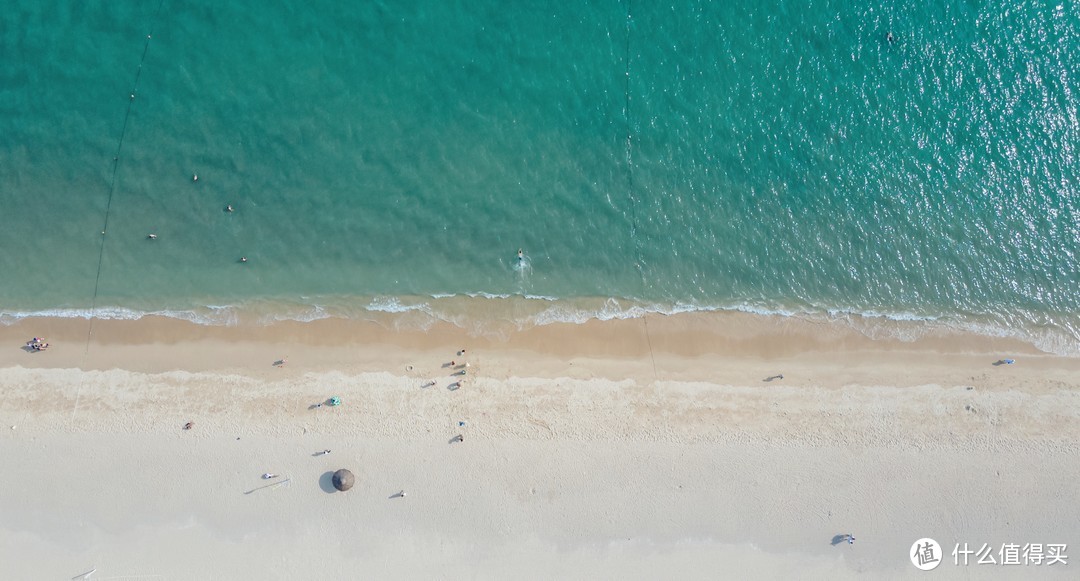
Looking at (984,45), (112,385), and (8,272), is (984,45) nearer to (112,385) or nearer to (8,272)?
(112,385)

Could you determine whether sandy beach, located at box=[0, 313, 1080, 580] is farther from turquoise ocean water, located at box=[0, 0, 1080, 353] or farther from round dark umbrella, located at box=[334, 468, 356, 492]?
turquoise ocean water, located at box=[0, 0, 1080, 353]

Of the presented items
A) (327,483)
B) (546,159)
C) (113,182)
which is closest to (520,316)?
(546,159)

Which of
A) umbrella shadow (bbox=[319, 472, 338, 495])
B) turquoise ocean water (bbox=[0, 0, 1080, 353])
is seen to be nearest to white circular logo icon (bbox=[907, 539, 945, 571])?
turquoise ocean water (bbox=[0, 0, 1080, 353])

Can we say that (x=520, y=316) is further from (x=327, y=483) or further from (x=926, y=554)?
(x=926, y=554)

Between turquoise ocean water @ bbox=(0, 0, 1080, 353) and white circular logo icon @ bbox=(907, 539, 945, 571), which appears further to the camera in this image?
turquoise ocean water @ bbox=(0, 0, 1080, 353)

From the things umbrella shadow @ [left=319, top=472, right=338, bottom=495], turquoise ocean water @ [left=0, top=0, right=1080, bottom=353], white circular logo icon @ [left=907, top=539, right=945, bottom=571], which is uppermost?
turquoise ocean water @ [left=0, top=0, right=1080, bottom=353]

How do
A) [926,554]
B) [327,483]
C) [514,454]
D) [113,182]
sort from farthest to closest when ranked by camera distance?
1. [113,182]
2. [514,454]
3. [327,483]
4. [926,554]

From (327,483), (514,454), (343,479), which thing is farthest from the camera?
(514,454)
